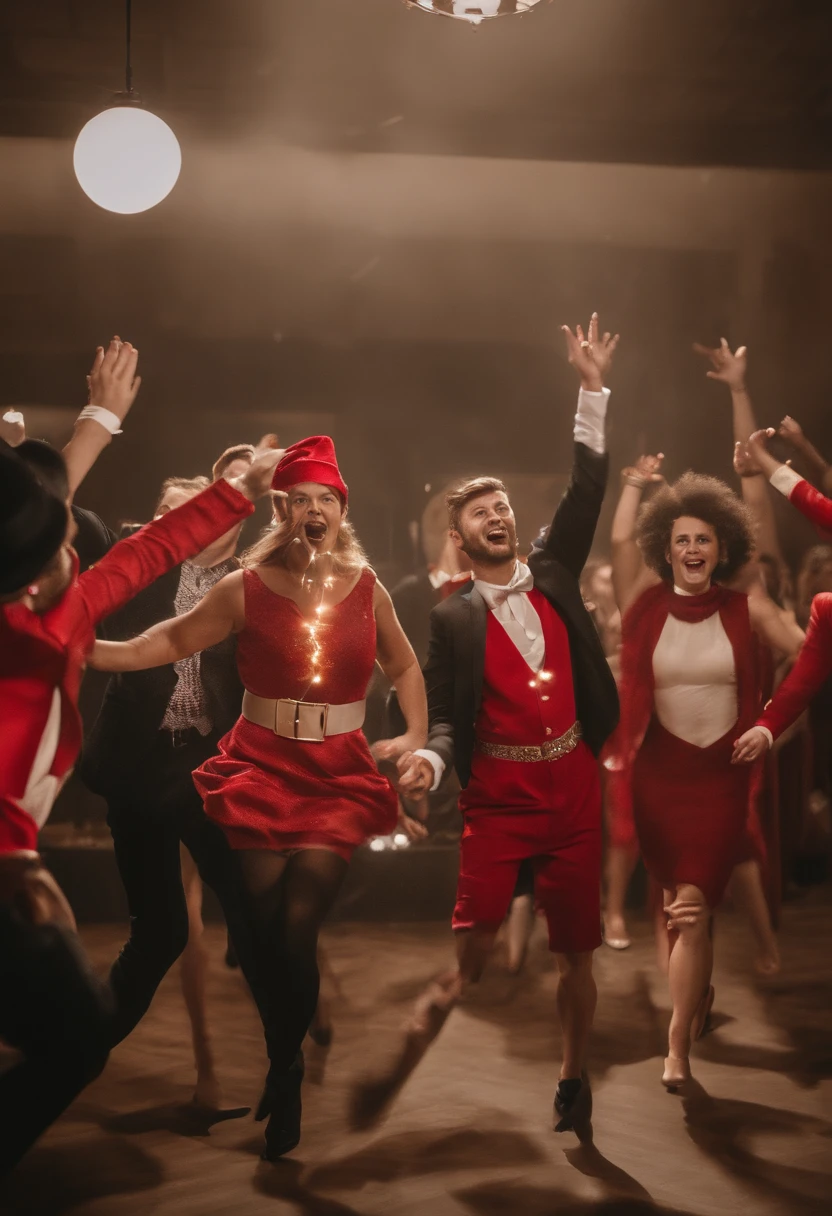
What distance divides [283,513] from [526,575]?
66 centimetres

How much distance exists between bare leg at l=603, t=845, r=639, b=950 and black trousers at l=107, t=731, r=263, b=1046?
6.98 feet

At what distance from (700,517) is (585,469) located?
0.63 meters

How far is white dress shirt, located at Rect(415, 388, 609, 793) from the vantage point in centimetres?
284

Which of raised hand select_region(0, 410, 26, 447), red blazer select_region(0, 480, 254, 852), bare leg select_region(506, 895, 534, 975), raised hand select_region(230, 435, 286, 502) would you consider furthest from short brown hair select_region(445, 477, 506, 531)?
bare leg select_region(506, 895, 534, 975)

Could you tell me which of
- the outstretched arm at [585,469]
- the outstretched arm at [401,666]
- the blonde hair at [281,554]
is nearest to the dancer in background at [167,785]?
the blonde hair at [281,554]

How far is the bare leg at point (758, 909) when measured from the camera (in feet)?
12.9

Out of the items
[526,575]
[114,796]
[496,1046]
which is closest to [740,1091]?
[496,1046]

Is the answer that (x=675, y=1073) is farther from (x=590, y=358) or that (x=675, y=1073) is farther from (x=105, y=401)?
(x=105, y=401)

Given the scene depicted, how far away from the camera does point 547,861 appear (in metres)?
2.77

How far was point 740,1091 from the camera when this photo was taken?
3.08 m

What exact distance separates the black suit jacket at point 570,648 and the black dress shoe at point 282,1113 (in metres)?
0.84

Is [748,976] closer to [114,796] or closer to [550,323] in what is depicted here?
[114,796]

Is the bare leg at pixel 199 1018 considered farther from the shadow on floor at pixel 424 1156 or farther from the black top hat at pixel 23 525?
the black top hat at pixel 23 525

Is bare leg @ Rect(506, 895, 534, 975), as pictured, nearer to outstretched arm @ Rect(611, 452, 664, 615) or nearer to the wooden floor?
the wooden floor
